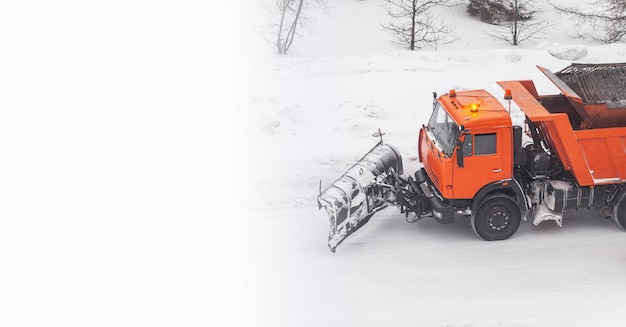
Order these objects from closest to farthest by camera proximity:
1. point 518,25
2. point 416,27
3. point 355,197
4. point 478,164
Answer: point 478,164 → point 355,197 → point 416,27 → point 518,25

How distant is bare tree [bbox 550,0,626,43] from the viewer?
18609mm

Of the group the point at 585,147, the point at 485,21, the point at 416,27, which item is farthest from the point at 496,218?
the point at 485,21

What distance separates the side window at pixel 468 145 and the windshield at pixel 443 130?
0.13 m

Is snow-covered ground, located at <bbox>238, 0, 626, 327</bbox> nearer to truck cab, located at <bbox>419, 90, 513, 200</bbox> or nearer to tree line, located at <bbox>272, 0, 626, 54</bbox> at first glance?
truck cab, located at <bbox>419, 90, 513, 200</bbox>

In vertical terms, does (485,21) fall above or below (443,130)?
above

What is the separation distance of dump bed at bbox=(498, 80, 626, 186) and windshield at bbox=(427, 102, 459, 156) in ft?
3.28

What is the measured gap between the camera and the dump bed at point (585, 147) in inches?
352

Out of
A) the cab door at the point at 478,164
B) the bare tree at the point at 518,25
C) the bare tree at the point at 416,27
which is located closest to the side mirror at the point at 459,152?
the cab door at the point at 478,164

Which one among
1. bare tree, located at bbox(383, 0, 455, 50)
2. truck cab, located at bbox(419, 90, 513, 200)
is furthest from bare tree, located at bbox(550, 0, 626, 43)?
truck cab, located at bbox(419, 90, 513, 200)

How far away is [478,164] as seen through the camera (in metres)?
9.00

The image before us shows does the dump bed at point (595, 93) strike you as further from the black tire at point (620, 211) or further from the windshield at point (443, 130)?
the windshield at point (443, 130)

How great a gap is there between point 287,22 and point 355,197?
38.6ft

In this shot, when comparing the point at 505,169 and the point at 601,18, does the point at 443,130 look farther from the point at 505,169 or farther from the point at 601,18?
the point at 601,18

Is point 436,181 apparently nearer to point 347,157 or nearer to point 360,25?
point 347,157
